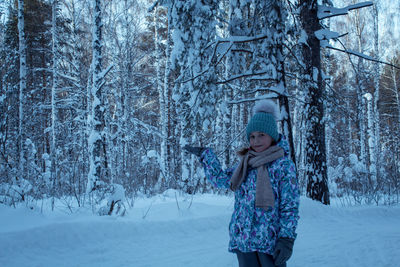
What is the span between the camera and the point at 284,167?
187cm

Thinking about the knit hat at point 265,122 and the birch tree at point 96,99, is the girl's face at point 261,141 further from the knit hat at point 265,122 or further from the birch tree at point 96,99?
the birch tree at point 96,99

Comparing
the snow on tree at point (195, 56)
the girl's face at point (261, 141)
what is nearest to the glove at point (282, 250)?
the girl's face at point (261, 141)

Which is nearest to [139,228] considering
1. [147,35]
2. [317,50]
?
[317,50]

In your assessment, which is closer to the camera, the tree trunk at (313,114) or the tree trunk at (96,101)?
the tree trunk at (313,114)

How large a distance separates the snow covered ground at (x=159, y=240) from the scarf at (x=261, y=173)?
1519mm

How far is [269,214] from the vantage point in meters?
1.82

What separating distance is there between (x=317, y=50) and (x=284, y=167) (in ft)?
16.6

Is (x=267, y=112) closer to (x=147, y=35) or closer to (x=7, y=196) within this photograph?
(x=7, y=196)

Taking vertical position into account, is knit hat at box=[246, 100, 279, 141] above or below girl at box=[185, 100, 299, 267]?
above

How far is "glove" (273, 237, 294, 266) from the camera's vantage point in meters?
1.67

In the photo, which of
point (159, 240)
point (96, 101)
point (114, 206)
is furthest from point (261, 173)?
point (96, 101)

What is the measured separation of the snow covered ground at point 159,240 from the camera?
10.1 feet

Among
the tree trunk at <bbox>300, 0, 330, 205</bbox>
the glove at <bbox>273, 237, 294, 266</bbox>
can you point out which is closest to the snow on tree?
the tree trunk at <bbox>300, 0, 330, 205</bbox>

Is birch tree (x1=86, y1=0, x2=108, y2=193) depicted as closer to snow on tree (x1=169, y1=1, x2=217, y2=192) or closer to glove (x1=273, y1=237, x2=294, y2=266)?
snow on tree (x1=169, y1=1, x2=217, y2=192)
